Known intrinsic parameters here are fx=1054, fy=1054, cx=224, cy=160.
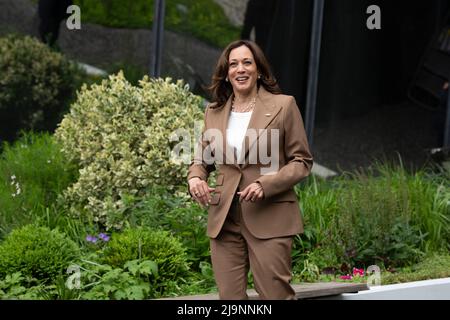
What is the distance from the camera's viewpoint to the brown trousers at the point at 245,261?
19.0ft

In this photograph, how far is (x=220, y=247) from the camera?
589cm

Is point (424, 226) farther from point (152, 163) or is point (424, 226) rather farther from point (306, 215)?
point (152, 163)

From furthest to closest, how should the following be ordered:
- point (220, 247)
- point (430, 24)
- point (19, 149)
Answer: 1. point (430, 24)
2. point (19, 149)
3. point (220, 247)

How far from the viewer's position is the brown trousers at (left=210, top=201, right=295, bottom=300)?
5793 millimetres

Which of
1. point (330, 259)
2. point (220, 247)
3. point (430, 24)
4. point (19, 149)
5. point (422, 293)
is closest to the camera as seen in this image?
point (220, 247)

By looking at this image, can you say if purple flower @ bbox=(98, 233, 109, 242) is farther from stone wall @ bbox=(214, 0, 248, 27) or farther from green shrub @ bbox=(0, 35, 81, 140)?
stone wall @ bbox=(214, 0, 248, 27)

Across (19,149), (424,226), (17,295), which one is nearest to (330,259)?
(424,226)

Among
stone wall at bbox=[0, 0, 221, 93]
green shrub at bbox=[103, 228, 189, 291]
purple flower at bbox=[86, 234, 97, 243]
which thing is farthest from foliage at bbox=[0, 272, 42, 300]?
stone wall at bbox=[0, 0, 221, 93]

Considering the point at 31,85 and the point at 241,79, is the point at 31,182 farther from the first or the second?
the point at 241,79

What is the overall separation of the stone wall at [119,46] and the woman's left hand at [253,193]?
621 centimetres

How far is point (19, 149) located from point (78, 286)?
345 cm

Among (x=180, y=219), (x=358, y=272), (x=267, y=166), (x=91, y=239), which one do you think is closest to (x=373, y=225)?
(x=358, y=272)

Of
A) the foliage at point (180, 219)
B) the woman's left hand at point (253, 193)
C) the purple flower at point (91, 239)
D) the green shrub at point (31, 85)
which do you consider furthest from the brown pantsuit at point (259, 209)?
the green shrub at point (31, 85)

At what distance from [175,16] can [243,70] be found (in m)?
5.99
